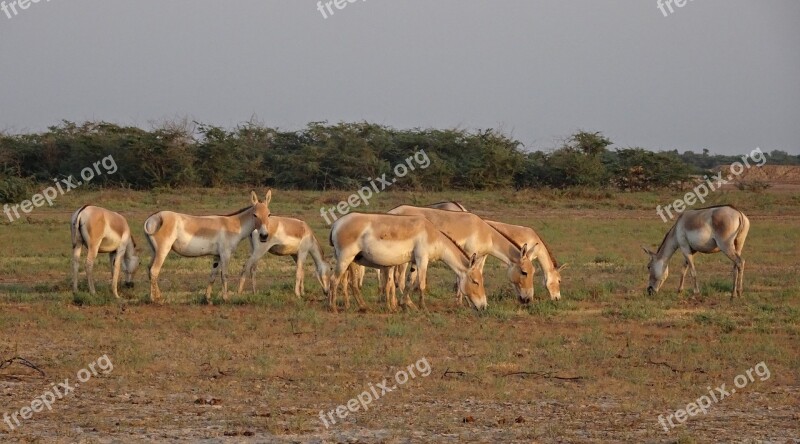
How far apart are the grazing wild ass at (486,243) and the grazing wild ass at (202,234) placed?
2.43 meters

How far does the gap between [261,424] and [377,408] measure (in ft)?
3.83

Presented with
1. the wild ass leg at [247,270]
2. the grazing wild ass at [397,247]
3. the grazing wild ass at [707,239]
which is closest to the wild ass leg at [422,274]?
the grazing wild ass at [397,247]

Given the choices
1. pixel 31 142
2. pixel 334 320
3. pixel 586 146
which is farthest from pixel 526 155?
pixel 334 320

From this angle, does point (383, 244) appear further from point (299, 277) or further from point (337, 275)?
point (299, 277)

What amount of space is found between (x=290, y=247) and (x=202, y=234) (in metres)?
1.58

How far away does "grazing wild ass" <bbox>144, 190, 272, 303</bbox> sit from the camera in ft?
51.5

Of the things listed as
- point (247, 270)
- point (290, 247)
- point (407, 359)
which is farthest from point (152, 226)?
point (407, 359)

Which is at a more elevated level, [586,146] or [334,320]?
[586,146]

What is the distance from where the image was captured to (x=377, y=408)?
9.09 m

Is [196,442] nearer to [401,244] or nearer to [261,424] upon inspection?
[261,424]

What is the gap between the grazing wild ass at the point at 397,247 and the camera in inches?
574

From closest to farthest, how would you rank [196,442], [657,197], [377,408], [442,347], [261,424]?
[196,442] < [261,424] < [377,408] < [442,347] < [657,197]

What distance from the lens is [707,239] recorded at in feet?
56.3

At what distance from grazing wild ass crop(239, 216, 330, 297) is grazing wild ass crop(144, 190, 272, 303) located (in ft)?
1.21
